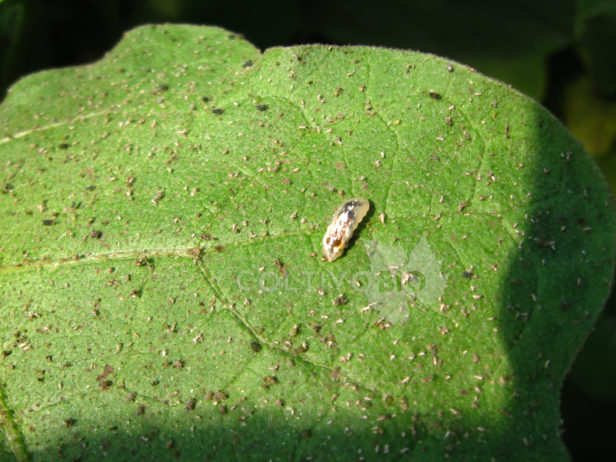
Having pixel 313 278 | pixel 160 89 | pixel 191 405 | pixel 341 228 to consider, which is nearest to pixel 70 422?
pixel 191 405

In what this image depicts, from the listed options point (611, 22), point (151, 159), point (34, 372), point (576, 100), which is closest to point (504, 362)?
point (151, 159)

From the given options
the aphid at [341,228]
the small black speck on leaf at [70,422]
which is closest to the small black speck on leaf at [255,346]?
the aphid at [341,228]

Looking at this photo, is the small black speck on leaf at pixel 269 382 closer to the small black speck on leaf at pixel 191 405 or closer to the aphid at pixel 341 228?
the small black speck on leaf at pixel 191 405

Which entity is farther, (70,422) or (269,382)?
(70,422)

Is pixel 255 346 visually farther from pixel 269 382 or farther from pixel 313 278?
pixel 313 278

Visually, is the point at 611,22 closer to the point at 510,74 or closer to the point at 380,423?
the point at 510,74
